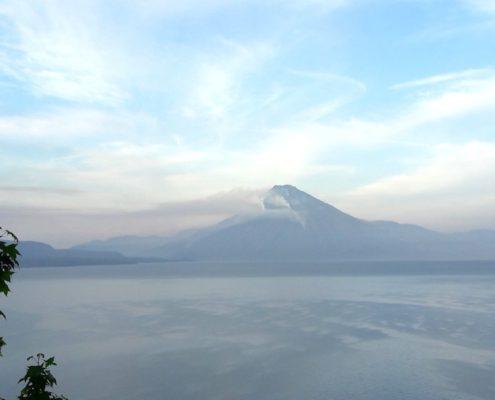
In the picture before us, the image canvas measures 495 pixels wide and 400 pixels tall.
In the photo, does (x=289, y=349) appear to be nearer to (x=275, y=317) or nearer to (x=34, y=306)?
(x=275, y=317)

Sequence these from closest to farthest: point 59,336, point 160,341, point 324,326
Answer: point 160,341 < point 59,336 < point 324,326

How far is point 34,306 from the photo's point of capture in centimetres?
11669

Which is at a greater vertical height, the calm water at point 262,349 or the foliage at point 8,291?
the foliage at point 8,291

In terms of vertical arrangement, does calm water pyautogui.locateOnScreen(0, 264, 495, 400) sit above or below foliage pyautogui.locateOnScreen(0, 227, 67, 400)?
below

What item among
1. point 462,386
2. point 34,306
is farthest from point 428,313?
point 34,306

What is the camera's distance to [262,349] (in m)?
62.0

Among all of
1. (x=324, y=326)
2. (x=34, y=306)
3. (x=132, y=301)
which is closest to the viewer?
(x=324, y=326)

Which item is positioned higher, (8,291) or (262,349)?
(8,291)

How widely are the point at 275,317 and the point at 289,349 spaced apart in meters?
31.5

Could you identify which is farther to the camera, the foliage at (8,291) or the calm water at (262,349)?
the calm water at (262,349)

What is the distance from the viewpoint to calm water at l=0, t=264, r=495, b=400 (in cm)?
4462

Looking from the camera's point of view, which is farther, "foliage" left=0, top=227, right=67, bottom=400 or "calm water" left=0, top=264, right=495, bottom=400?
"calm water" left=0, top=264, right=495, bottom=400

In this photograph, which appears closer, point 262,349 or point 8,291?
point 8,291

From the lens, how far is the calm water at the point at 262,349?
4462cm
